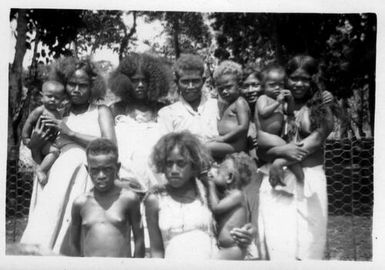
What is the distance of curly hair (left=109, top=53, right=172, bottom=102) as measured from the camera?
267cm

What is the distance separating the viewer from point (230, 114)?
265cm

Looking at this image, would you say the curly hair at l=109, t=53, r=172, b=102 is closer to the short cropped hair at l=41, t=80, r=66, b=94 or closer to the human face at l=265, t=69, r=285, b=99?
the short cropped hair at l=41, t=80, r=66, b=94

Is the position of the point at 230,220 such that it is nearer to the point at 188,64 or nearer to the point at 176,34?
the point at 188,64

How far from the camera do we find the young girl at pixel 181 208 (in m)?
2.61

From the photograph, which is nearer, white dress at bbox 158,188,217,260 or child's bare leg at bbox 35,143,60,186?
white dress at bbox 158,188,217,260

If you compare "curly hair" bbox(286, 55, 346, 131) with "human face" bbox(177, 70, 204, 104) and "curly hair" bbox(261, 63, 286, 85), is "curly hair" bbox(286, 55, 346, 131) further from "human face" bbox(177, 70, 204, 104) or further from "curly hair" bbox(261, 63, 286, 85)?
"human face" bbox(177, 70, 204, 104)

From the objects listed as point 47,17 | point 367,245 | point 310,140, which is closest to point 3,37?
point 47,17

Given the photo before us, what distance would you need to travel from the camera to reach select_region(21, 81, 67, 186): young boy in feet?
8.88

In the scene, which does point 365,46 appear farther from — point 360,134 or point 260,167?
point 260,167

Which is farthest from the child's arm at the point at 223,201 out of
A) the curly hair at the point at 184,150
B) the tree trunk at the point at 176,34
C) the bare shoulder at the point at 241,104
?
the tree trunk at the point at 176,34

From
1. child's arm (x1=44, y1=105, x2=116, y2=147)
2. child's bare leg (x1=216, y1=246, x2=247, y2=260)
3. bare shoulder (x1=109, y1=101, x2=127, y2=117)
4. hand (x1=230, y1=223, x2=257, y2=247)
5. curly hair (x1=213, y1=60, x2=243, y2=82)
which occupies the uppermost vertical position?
curly hair (x1=213, y1=60, x2=243, y2=82)

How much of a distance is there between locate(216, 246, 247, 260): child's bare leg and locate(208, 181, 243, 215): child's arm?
15 centimetres

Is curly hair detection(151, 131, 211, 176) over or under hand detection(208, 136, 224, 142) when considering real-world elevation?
under

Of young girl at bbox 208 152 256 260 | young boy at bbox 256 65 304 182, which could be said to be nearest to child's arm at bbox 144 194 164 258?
young girl at bbox 208 152 256 260
